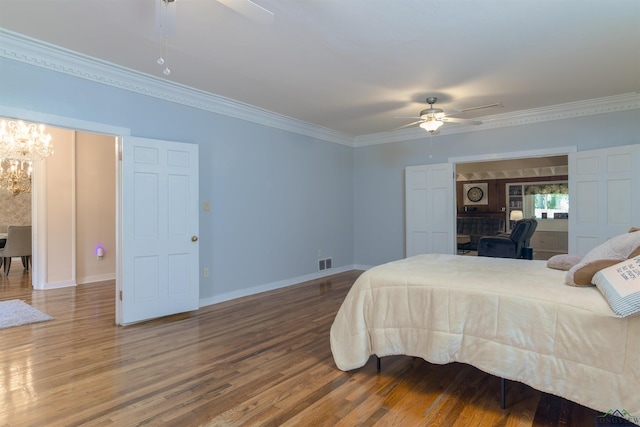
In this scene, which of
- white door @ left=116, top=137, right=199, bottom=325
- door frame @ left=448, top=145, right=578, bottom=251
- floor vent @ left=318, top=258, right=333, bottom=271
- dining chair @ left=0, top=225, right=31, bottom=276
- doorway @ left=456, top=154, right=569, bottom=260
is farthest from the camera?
doorway @ left=456, top=154, right=569, bottom=260

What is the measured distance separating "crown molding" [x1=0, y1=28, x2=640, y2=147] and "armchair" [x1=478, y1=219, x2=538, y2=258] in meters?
1.94

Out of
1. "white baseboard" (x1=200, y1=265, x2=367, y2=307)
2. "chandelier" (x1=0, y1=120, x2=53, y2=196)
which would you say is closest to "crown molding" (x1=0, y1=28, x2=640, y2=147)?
"white baseboard" (x1=200, y1=265, x2=367, y2=307)

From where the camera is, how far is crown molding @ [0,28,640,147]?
10.4 feet

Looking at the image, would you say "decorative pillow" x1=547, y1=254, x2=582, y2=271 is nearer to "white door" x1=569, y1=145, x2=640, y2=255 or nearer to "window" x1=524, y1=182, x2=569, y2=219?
"white door" x1=569, y1=145, x2=640, y2=255

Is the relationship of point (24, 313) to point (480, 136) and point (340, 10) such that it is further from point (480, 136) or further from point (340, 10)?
point (480, 136)

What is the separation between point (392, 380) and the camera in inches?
98.1

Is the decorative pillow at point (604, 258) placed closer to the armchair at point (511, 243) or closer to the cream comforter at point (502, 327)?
the cream comforter at point (502, 327)

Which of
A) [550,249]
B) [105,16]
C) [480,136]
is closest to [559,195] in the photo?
[550,249]

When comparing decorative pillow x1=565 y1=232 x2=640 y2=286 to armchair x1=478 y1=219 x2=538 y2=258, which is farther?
armchair x1=478 y1=219 x2=538 y2=258

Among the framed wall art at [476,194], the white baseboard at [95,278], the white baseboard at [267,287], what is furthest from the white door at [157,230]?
the framed wall art at [476,194]

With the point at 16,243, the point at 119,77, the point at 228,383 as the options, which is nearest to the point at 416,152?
the point at 119,77

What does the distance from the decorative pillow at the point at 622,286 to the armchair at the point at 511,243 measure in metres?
4.73

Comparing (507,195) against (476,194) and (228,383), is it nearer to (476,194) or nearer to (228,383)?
(476,194)

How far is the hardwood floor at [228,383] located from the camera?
79.9 inches
